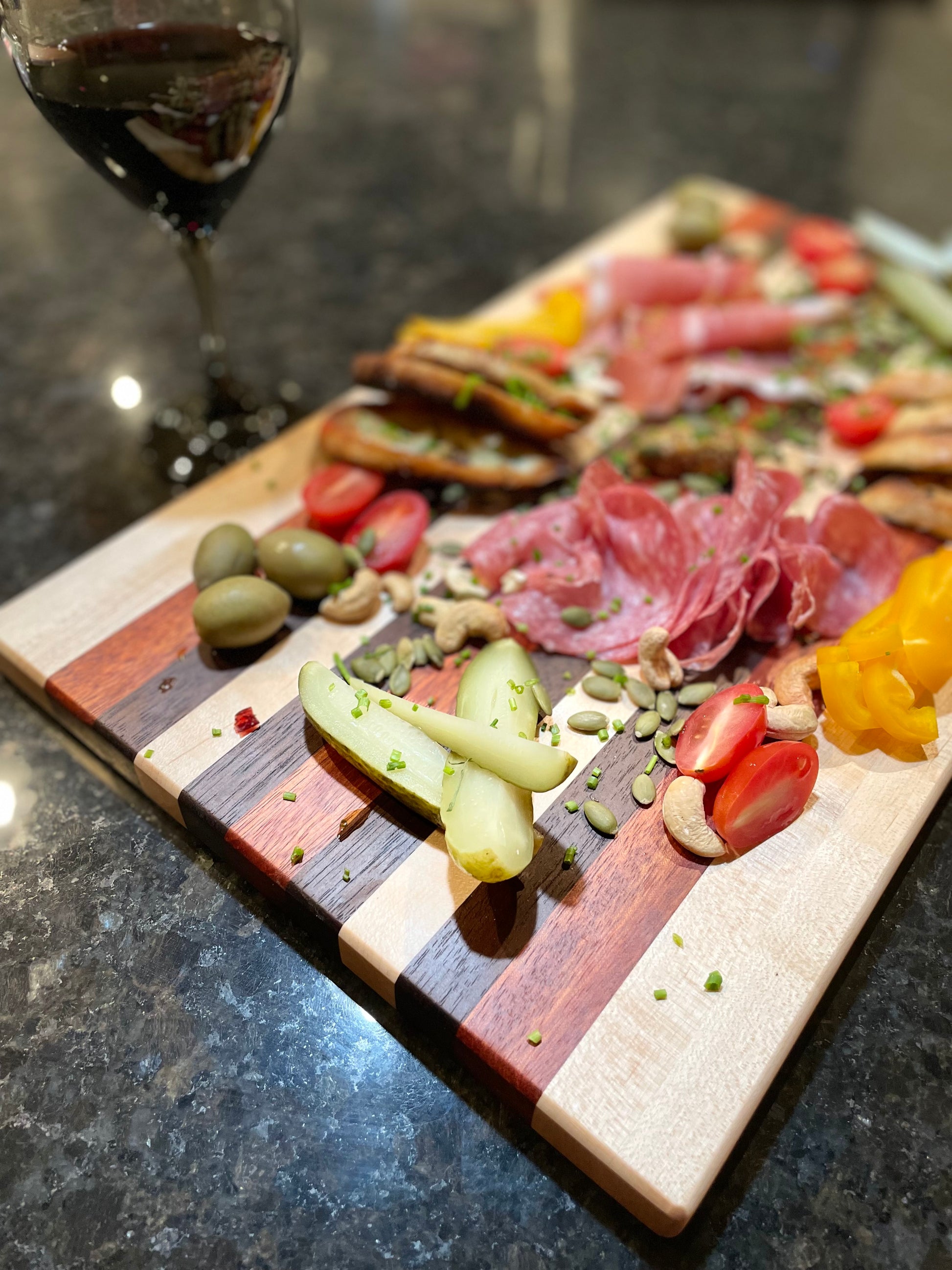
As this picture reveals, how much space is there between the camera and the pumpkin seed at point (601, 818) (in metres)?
1.32

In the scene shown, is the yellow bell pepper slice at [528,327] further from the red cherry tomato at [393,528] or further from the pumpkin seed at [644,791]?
the pumpkin seed at [644,791]

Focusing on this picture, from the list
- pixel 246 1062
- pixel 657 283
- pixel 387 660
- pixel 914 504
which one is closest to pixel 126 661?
pixel 387 660

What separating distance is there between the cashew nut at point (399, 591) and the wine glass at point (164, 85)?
2.43 ft

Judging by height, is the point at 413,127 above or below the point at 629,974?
above

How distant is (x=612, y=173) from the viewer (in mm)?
3098

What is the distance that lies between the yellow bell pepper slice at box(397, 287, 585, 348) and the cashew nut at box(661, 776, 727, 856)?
3.73ft

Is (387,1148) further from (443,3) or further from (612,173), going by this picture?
(443,3)

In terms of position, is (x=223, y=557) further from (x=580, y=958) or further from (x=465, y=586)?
(x=580, y=958)

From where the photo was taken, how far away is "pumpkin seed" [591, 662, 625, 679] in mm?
1526

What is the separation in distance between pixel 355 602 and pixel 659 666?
51 cm

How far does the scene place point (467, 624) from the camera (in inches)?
61.2

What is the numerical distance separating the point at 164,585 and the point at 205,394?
68cm

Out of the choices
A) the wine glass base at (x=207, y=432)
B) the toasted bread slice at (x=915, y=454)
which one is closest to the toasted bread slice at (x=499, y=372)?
the wine glass base at (x=207, y=432)

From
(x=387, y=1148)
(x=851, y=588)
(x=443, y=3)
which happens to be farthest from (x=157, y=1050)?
(x=443, y=3)
